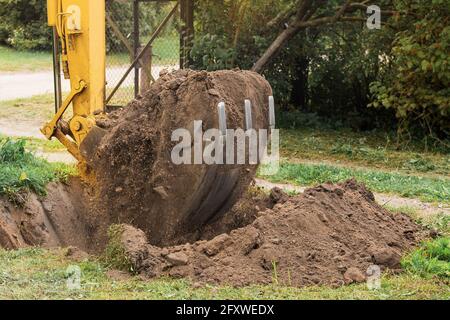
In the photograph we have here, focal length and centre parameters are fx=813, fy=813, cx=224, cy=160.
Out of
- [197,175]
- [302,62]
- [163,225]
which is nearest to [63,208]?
[163,225]

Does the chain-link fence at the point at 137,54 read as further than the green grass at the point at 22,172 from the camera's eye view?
Yes

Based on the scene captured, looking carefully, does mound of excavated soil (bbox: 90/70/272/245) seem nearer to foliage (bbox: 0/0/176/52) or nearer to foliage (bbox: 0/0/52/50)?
foliage (bbox: 0/0/176/52)

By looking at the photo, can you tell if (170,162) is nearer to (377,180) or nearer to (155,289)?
(155,289)

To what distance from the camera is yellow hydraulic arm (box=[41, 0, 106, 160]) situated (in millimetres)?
7941

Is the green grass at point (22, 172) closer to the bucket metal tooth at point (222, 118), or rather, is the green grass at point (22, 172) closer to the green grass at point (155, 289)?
the green grass at point (155, 289)

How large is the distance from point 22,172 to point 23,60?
65.9 ft

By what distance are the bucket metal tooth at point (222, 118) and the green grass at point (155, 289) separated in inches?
56.4

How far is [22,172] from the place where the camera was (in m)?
8.05

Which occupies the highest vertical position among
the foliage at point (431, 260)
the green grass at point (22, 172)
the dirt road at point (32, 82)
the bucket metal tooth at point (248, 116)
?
the bucket metal tooth at point (248, 116)

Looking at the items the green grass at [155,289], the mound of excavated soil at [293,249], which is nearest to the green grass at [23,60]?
the mound of excavated soil at [293,249]

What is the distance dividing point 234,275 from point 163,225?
1.66 m

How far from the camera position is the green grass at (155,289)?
546 centimetres

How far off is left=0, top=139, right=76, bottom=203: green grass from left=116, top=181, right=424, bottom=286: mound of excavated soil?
1.59 metres

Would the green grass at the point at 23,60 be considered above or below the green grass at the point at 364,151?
below
